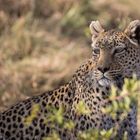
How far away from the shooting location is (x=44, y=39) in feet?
45.4

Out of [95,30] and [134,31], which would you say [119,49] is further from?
[95,30]

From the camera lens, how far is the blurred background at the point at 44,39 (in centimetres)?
1228

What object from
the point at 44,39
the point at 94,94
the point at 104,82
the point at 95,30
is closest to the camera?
the point at 104,82

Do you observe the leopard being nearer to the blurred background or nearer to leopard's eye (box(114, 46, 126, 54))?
leopard's eye (box(114, 46, 126, 54))

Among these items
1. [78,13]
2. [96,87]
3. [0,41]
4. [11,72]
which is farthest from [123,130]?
[78,13]

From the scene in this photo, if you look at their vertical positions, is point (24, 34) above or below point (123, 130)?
above

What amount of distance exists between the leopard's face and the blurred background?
8.88ft

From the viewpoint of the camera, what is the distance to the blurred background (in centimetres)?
1228

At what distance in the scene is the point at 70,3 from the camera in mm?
15039

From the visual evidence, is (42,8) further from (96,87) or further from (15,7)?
(96,87)

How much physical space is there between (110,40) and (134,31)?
24 centimetres

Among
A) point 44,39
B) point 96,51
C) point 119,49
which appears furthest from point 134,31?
point 44,39

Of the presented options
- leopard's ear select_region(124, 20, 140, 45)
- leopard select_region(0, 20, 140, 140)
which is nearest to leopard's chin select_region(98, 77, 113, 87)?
leopard select_region(0, 20, 140, 140)

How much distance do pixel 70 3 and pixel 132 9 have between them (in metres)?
1.10
